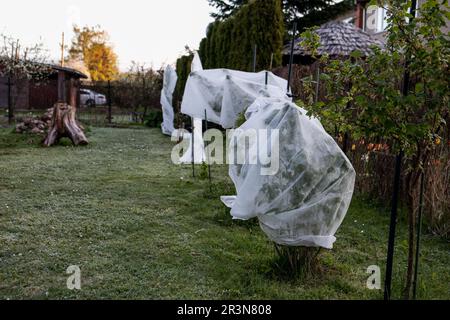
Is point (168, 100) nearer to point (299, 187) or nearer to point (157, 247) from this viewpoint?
point (157, 247)

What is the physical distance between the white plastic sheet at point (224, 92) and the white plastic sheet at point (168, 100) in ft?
23.7

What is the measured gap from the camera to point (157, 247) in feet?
12.4

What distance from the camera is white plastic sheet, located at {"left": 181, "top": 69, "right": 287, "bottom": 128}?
5996 millimetres

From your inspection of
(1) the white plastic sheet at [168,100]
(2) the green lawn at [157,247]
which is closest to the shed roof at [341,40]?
(1) the white plastic sheet at [168,100]

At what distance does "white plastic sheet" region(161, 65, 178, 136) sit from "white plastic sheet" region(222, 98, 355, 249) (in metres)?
11.3

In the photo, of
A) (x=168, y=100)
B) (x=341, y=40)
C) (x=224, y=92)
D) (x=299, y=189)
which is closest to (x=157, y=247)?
(x=299, y=189)

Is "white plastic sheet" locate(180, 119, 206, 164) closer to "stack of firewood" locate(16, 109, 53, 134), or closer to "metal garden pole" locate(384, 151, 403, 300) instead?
"stack of firewood" locate(16, 109, 53, 134)

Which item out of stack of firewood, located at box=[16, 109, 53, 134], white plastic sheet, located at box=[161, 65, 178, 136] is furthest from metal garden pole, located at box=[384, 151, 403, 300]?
white plastic sheet, located at box=[161, 65, 178, 136]

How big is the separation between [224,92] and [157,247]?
294 cm

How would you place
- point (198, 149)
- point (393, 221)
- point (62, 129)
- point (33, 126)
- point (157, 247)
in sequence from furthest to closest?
point (33, 126) → point (62, 129) → point (198, 149) → point (157, 247) → point (393, 221)

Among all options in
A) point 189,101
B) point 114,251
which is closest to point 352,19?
point 189,101

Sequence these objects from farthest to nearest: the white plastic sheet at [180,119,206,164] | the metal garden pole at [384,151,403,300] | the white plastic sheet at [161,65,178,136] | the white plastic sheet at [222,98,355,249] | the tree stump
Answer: the white plastic sheet at [161,65,178,136] → the tree stump → the white plastic sheet at [180,119,206,164] → the white plastic sheet at [222,98,355,249] → the metal garden pole at [384,151,403,300]

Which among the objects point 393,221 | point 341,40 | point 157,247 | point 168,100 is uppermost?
point 341,40
